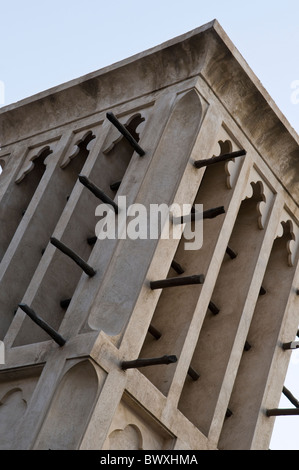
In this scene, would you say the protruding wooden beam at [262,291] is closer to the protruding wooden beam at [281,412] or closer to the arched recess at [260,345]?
the arched recess at [260,345]

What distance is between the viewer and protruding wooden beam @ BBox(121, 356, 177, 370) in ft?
37.5

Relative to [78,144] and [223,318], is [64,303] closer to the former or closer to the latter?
[223,318]

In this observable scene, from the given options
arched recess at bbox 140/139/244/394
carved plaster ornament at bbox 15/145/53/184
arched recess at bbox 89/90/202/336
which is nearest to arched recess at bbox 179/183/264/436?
arched recess at bbox 140/139/244/394

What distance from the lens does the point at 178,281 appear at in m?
12.1

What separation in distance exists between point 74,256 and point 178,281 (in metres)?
1.13

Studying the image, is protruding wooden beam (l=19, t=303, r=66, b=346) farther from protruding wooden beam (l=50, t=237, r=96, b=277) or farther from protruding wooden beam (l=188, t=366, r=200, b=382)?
protruding wooden beam (l=188, t=366, r=200, b=382)

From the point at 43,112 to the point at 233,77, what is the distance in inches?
118

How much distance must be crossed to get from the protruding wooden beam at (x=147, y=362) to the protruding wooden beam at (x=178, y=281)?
0.88m

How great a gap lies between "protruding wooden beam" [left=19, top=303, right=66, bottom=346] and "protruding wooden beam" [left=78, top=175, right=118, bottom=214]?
5.17 ft

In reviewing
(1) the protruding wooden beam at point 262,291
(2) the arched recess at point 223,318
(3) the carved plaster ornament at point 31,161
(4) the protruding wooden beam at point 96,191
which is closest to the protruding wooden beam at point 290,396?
(1) the protruding wooden beam at point 262,291

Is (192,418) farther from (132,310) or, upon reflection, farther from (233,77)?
(233,77)

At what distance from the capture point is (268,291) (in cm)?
1520

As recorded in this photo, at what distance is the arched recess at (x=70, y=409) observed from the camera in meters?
11.3
